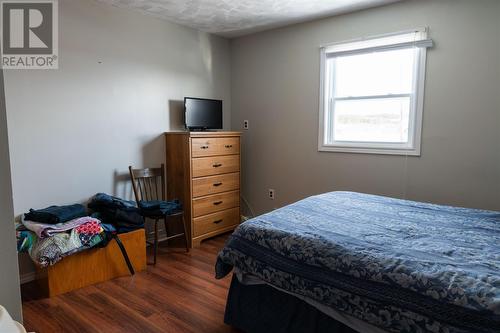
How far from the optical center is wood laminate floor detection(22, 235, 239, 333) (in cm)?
204

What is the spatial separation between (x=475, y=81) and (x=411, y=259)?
6.54ft

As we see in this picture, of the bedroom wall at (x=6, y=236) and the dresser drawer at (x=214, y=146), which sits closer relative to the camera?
the bedroom wall at (x=6, y=236)

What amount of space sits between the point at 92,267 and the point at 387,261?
7.28ft

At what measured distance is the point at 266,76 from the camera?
3881mm

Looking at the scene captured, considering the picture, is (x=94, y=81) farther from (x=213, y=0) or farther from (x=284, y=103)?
(x=284, y=103)

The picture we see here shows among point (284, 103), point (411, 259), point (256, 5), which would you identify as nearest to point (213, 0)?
point (256, 5)

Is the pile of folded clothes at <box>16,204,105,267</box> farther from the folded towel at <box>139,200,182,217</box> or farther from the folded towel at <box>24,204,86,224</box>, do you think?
the folded towel at <box>139,200,182,217</box>

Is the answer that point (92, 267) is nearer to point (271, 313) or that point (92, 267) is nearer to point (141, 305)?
point (141, 305)

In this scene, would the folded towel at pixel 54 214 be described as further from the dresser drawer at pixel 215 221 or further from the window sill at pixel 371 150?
the window sill at pixel 371 150

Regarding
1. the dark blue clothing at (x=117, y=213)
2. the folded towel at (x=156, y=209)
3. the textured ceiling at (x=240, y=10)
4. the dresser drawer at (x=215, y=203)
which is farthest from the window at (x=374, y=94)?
the dark blue clothing at (x=117, y=213)

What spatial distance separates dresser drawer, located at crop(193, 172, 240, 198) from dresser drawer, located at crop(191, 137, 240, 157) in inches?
10.2

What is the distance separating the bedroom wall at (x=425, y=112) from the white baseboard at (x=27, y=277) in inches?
94.9

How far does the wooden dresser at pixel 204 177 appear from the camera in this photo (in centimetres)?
330

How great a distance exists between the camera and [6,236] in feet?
4.38
